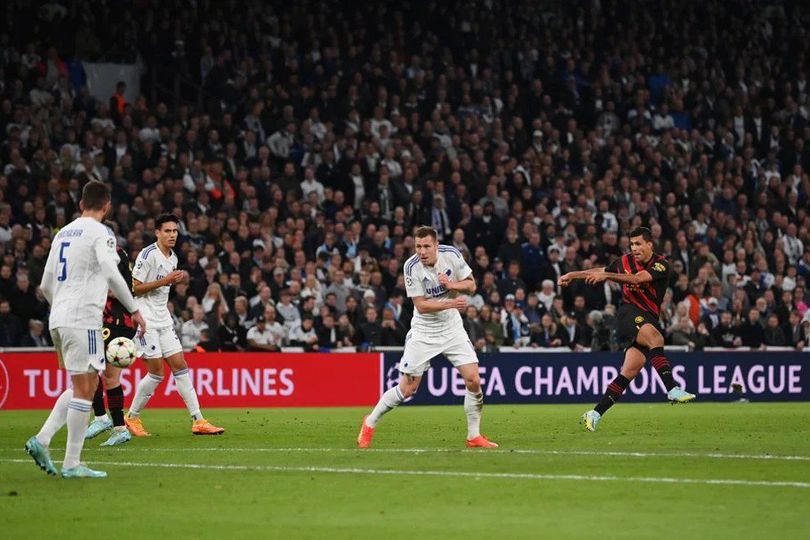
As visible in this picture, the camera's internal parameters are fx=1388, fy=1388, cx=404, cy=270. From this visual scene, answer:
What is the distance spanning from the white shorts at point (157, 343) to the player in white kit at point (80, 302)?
454 cm

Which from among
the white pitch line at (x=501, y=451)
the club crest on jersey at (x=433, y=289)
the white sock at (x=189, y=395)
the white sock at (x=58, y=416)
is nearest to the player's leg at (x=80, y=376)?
the white sock at (x=58, y=416)

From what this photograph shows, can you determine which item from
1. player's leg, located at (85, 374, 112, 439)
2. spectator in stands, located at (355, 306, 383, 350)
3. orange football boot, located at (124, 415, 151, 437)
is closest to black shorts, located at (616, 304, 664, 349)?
orange football boot, located at (124, 415, 151, 437)

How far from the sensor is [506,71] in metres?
34.6

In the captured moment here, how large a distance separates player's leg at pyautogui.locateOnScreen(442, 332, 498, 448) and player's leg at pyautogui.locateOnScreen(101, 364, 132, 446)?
12.3 ft

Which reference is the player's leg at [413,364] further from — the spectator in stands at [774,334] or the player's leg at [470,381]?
the spectator in stands at [774,334]

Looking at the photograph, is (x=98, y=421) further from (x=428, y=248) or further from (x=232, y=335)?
(x=232, y=335)

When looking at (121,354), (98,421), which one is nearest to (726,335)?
(98,421)

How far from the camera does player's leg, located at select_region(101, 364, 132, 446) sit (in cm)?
1525

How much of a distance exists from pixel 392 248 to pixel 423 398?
3.48 metres

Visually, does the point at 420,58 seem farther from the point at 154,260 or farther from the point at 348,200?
the point at 154,260

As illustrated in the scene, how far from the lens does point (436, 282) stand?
14.4 meters

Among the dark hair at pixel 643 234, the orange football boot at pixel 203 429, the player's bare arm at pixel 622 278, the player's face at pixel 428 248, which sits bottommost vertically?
the orange football boot at pixel 203 429

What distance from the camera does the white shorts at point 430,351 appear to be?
1436 cm

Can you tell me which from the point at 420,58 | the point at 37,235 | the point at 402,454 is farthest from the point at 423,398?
the point at 402,454
